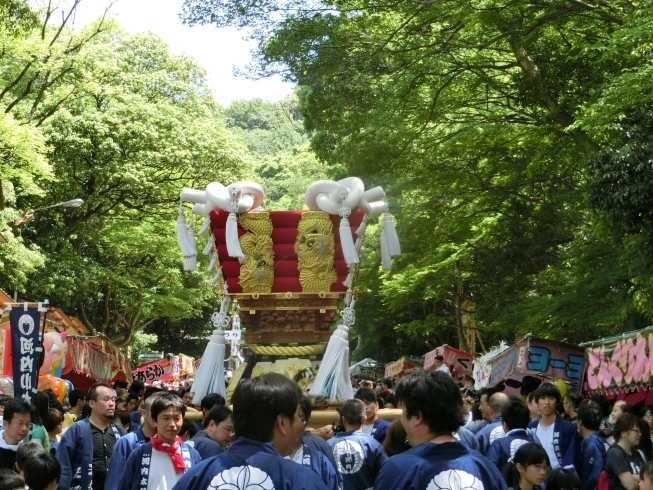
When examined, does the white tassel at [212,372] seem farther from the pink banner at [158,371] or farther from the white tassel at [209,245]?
the pink banner at [158,371]

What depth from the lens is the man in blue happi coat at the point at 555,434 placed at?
8359 millimetres

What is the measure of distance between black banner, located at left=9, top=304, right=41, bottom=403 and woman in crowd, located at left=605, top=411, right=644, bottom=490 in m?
6.50

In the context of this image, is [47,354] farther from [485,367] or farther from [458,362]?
[458,362]

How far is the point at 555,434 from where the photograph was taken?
8.40 meters

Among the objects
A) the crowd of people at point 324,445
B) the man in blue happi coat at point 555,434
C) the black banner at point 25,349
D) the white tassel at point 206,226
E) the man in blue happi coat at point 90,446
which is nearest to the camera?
the crowd of people at point 324,445

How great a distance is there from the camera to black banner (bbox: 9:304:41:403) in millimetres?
11625

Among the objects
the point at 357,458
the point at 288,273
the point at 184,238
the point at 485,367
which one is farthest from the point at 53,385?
the point at 357,458

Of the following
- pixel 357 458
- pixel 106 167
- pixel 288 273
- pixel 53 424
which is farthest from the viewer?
pixel 106 167

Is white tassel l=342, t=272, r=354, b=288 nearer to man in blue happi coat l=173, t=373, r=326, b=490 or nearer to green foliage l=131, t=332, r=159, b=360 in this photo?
man in blue happi coat l=173, t=373, r=326, b=490

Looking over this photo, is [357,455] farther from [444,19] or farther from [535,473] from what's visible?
[444,19]

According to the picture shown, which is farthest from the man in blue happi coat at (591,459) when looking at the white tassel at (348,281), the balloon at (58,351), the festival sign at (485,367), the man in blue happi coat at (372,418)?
the balloon at (58,351)

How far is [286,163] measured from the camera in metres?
75.8

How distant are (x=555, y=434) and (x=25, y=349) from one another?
21.5 ft

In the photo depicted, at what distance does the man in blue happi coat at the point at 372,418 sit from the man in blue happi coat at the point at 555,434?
1.33 m
